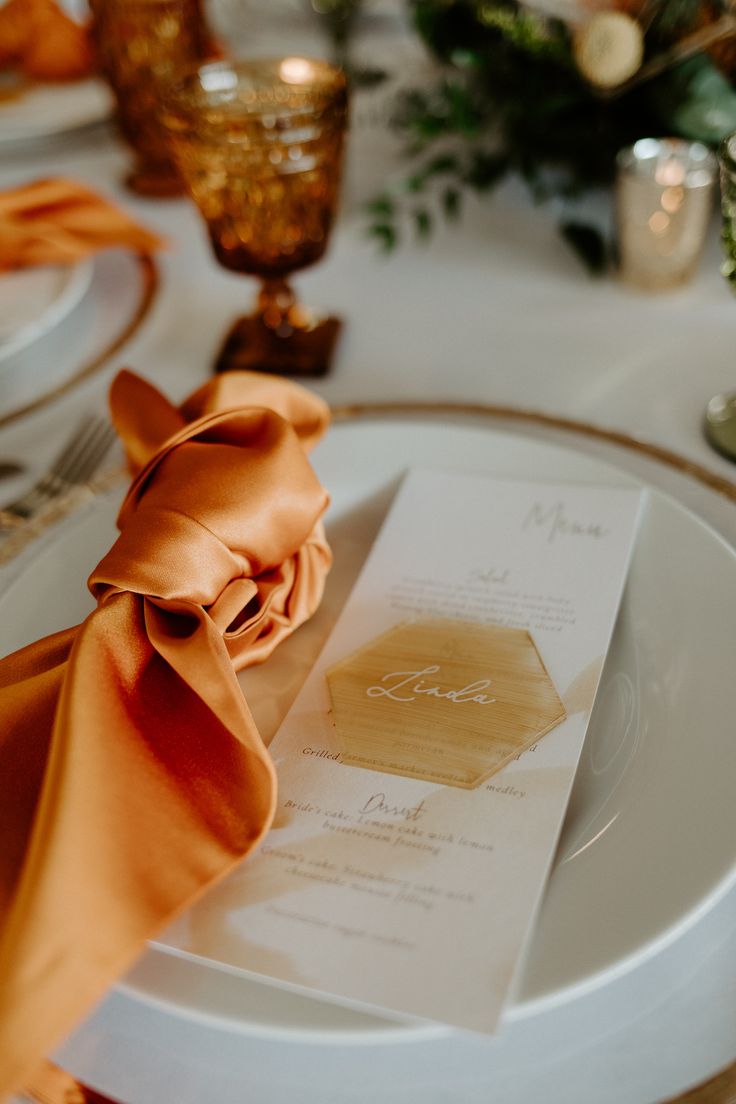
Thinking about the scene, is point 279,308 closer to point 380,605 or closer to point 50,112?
point 380,605

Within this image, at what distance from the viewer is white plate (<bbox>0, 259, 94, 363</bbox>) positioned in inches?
26.7

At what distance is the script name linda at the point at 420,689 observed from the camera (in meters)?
0.41

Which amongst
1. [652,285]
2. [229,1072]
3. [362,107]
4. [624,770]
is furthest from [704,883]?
[362,107]

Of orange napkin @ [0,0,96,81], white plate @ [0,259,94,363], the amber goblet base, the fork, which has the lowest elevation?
the fork

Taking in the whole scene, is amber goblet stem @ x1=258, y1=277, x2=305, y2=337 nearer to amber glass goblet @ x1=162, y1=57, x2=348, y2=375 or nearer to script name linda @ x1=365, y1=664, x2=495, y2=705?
amber glass goblet @ x1=162, y1=57, x2=348, y2=375

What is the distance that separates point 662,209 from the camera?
693 mm

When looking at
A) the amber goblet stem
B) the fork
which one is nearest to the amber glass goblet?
the amber goblet stem

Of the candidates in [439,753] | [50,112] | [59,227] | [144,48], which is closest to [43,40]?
[50,112]

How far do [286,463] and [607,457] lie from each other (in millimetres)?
206

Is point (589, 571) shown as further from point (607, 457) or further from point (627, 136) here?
point (627, 136)

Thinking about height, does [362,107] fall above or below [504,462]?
above

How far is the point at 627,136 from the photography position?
0.80 m

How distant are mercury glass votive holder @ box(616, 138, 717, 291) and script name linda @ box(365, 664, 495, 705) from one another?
45cm

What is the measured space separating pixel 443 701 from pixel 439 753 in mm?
29
